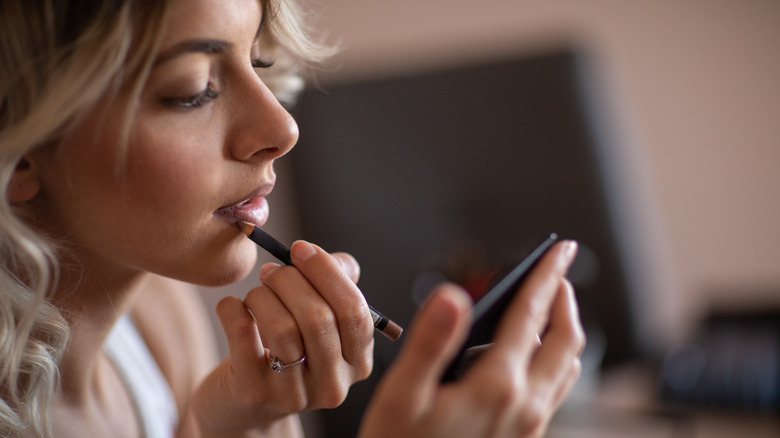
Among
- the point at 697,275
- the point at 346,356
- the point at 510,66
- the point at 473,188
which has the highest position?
the point at 510,66

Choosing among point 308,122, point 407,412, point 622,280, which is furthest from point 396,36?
point 407,412

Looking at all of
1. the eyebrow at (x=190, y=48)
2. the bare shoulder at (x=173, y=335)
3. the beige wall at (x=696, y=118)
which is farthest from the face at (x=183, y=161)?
the beige wall at (x=696, y=118)

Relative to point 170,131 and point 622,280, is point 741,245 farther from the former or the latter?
point 170,131

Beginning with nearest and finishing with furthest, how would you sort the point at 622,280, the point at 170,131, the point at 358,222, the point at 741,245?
the point at 170,131, the point at 622,280, the point at 358,222, the point at 741,245

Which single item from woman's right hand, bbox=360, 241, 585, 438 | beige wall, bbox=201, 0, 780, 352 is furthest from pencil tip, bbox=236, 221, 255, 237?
beige wall, bbox=201, 0, 780, 352

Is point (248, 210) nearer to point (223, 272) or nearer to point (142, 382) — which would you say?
point (223, 272)

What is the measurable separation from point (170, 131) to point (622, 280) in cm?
114

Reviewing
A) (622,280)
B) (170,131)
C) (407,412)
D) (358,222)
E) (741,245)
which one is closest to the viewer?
(407,412)

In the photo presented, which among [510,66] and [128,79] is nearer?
[128,79]

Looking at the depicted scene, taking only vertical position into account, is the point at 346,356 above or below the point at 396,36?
below

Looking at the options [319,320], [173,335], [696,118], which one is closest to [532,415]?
[319,320]

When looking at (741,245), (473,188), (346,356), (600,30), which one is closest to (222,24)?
(346,356)

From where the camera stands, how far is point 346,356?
1.95 feet

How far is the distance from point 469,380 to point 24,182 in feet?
1.34
